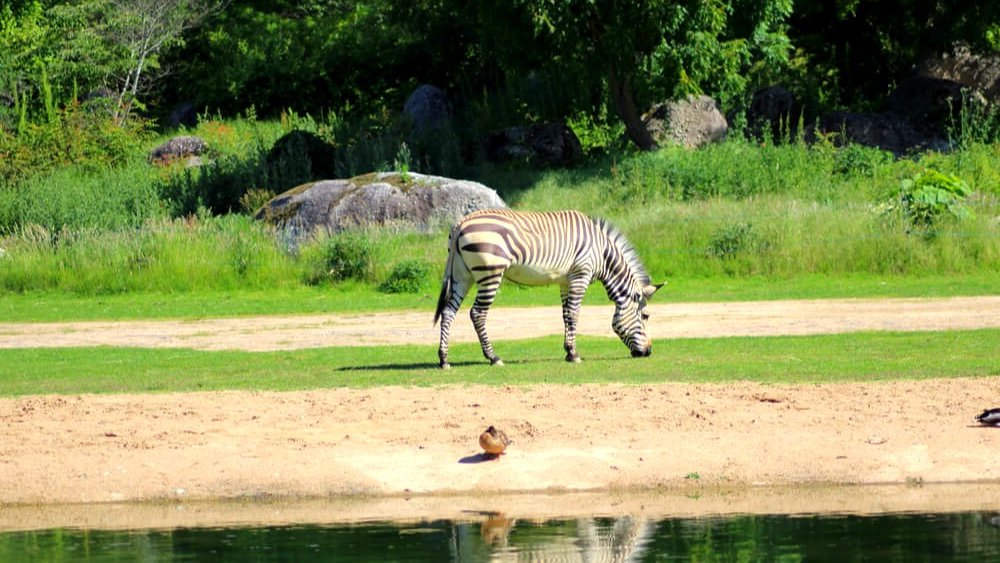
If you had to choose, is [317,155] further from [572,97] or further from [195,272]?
[195,272]

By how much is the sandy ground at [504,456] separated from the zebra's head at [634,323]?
3210 millimetres

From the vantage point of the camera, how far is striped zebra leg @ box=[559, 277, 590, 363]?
66.4ft

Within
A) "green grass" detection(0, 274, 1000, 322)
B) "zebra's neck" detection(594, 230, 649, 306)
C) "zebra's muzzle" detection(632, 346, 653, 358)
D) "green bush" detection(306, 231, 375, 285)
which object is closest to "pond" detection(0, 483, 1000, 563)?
"zebra's muzzle" detection(632, 346, 653, 358)

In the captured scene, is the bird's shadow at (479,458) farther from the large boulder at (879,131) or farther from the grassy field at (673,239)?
the large boulder at (879,131)

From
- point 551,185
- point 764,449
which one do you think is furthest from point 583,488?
point 551,185

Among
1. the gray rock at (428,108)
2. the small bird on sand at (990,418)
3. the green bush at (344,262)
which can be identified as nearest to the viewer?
the small bird on sand at (990,418)

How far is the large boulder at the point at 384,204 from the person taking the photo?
33812mm

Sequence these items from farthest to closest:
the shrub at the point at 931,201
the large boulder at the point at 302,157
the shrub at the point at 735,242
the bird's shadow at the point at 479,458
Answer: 1. the large boulder at the point at 302,157
2. the shrub at the point at 735,242
3. the shrub at the point at 931,201
4. the bird's shadow at the point at 479,458

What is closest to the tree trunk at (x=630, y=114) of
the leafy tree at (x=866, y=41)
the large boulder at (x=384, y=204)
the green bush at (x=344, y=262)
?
the large boulder at (x=384, y=204)

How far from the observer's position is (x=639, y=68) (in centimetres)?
3869

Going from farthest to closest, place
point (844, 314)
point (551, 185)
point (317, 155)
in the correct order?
point (317, 155) → point (551, 185) → point (844, 314)

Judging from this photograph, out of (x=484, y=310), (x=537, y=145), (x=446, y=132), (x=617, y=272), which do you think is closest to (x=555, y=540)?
(x=484, y=310)

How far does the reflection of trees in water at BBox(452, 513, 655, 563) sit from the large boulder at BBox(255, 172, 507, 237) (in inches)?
814

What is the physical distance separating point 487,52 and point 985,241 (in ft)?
78.0
